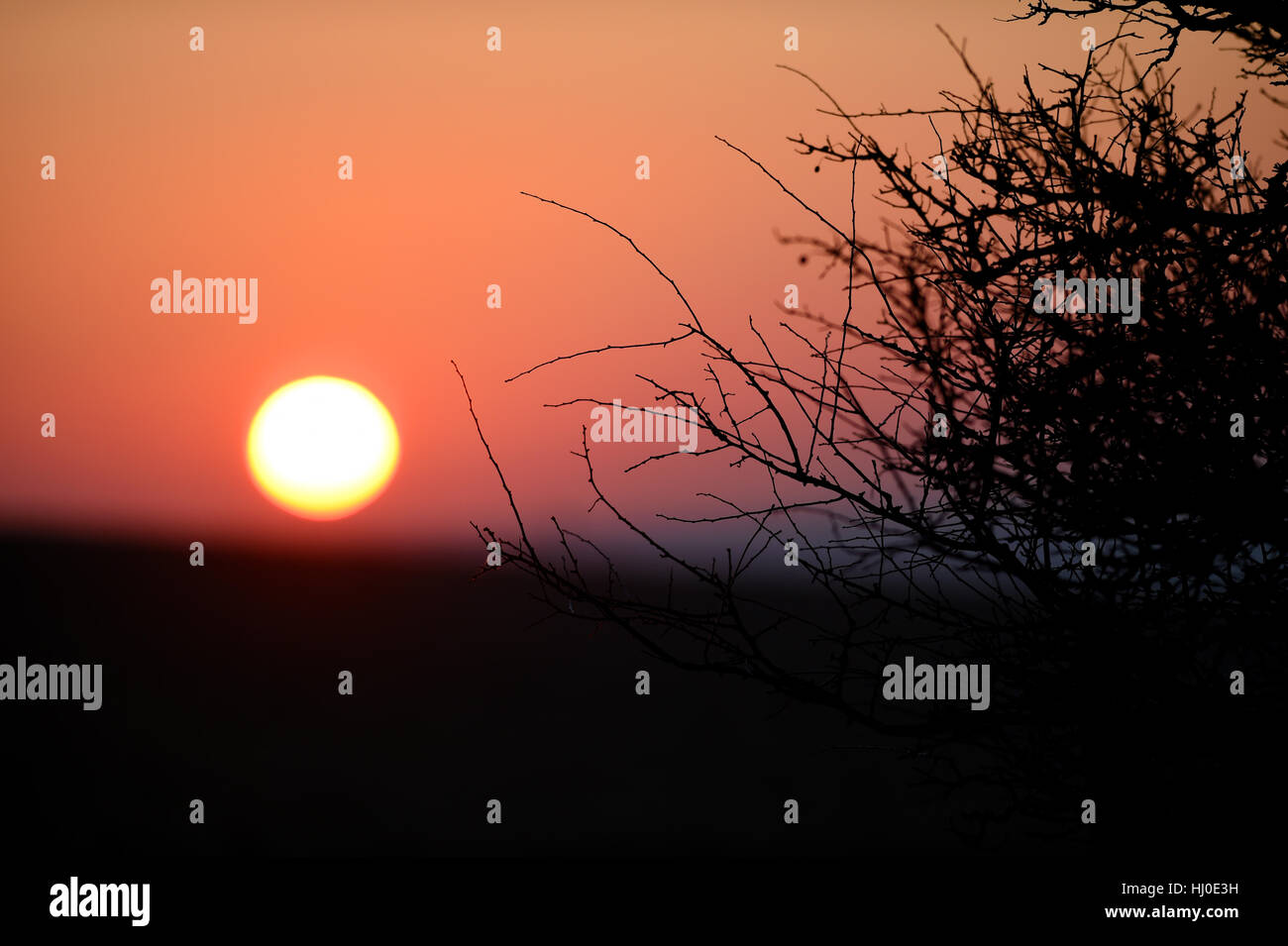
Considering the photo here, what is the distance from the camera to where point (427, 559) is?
308ft

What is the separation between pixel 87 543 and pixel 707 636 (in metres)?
96.8

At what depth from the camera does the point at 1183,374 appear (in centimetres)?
266

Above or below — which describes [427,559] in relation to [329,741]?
above

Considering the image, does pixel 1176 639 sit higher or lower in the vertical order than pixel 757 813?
higher
